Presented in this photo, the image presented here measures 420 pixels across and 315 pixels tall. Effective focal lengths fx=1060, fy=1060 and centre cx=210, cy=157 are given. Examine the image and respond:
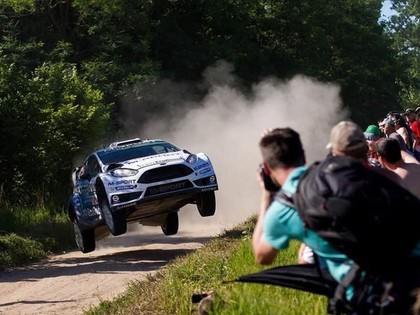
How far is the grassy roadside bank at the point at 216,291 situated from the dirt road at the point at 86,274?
4.79 ft

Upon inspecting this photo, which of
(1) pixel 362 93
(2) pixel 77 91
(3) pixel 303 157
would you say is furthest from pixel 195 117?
(3) pixel 303 157

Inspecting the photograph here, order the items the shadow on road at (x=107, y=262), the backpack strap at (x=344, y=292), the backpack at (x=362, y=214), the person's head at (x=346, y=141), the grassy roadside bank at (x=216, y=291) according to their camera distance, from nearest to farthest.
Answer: the backpack at (x=362, y=214), the backpack strap at (x=344, y=292), the person's head at (x=346, y=141), the grassy roadside bank at (x=216, y=291), the shadow on road at (x=107, y=262)

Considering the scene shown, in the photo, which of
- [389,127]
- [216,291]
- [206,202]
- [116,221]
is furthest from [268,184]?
[206,202]

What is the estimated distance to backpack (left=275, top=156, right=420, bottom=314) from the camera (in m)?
5.25

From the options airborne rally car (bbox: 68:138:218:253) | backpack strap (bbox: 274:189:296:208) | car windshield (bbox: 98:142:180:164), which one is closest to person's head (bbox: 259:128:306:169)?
backpack strap (bbox: 274:189:296:208)

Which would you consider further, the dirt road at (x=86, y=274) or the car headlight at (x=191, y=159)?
the car headlight at (x=191, y=159)

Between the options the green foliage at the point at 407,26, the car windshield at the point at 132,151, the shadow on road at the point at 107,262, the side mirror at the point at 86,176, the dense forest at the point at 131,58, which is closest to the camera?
the shadow on road at the point at 107,262

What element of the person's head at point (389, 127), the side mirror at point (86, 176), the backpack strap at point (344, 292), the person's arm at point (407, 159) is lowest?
the side mirror at point (86, 176)

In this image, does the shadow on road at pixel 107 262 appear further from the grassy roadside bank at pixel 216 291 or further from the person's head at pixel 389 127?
the person's head at pixel 389 127

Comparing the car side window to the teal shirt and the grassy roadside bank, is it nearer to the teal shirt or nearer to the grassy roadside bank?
the grassy roadside bank

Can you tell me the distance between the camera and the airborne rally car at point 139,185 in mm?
18078

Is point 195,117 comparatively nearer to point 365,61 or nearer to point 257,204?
point 257,204

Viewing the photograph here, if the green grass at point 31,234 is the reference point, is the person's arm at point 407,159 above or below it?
above

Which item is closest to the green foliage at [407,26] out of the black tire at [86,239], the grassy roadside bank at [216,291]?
the black tire at [86,239]
